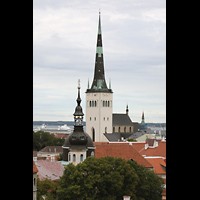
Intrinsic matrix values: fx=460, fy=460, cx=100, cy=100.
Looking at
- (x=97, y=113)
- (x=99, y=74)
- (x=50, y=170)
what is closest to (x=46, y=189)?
(x=50, y=170)

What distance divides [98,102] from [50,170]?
167 feet

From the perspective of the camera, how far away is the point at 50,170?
42000mm

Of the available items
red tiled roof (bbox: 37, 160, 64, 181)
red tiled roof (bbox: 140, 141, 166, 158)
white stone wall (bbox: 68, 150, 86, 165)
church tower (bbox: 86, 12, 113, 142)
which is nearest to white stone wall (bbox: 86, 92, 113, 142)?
church tower (bbox: 86, 12, 113, 142)

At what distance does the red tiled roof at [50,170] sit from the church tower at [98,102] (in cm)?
4667

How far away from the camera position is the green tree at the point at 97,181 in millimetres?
30266

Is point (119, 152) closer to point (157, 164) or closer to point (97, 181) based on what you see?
point (157, 164)

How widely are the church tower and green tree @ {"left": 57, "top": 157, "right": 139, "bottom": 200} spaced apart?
188 feet

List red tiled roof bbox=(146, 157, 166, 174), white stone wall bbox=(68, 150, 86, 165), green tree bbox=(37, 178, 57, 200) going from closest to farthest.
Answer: green tree bbox=(37, 178, 57, 200), white stone wall bbox=(68, 150, 86, 165), red tiled roof bbox=(146, 157, 166, 174)

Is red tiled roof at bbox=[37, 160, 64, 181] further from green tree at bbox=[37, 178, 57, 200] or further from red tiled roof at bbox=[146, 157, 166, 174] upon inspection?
red tiled roof at bbox=[146, 157, 166, 174]

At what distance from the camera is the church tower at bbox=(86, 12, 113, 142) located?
299ft
